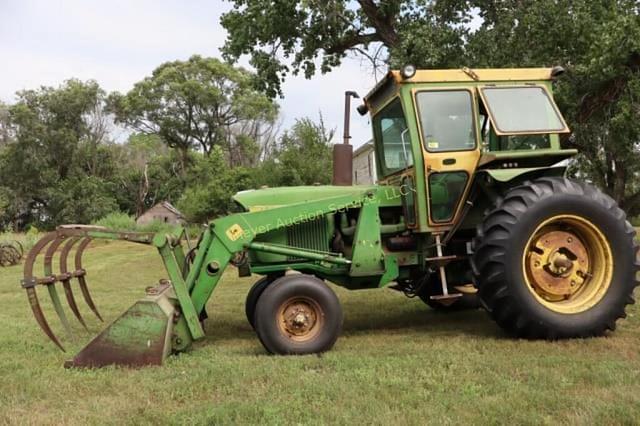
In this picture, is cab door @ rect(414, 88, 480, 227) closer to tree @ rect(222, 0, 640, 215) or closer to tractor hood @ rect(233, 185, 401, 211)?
tractor hood @ rect(233, 185, 401, 211)

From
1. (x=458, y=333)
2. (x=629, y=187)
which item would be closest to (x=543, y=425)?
(x=458, y=333)

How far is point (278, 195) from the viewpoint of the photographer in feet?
18.2

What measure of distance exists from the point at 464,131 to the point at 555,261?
147cm

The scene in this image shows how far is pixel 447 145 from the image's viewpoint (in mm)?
5383

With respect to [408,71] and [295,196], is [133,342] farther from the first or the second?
[408,71]

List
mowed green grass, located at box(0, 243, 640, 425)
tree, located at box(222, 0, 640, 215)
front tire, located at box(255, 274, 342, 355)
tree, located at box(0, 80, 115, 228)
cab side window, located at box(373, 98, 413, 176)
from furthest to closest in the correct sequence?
tree, located at box(0, 80, 115, 228)
tree, located at box(222, 0, 640, 215)
cab side window, located at box(373, 98, 413, 176)
front tire, located at box(255, 274, 342, 355)
mowed green grass, located at box(0, 243, 640, 425)

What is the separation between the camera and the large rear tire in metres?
4.80

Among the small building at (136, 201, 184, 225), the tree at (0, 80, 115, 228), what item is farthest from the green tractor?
the tree at (0, 80, 115, 228)

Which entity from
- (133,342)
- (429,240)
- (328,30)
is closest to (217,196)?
(328,30)

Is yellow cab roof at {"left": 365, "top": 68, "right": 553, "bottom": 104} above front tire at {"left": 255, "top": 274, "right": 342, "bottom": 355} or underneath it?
above

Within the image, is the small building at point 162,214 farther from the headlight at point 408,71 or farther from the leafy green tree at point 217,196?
the headlight at point 408,71

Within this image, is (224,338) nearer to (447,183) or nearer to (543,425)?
(447,183)

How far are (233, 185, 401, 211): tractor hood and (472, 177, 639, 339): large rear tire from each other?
982mm

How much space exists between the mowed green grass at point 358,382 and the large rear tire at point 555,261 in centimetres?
23
